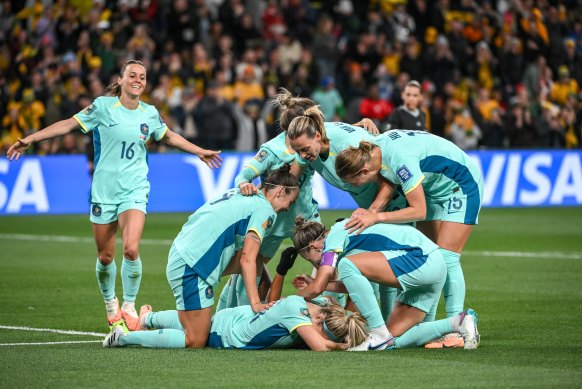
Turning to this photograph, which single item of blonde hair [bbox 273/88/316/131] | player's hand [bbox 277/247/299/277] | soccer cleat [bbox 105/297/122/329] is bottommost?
soccer cleat [bbox 105/297/122/329]

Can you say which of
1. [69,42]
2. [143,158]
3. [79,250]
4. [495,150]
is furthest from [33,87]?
[143,158]

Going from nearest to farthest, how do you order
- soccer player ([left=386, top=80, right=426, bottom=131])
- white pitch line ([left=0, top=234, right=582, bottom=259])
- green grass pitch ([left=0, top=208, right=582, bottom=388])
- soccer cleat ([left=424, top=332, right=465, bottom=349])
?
green grass pitch ([left=0, top=208, right=582, bottom=388]) < soccer cleat ([left=424, top=332, right=465, bottom=349]) < white pitch line ([left=0, top=234, right=582, bottom=259]) < soccer player ([left=386, top=80, right=426, bottom=131])

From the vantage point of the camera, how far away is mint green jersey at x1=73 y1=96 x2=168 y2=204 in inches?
431

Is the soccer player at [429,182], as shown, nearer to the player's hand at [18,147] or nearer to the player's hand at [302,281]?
the player's hand at [302,281]

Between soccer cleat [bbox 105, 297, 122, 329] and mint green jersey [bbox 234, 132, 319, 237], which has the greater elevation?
mint green jersey [bbox 234, 132, 319, 237]

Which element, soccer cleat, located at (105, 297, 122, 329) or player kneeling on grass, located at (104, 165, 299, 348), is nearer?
player kneeling on grass, located at (104, 165, 299, 348)

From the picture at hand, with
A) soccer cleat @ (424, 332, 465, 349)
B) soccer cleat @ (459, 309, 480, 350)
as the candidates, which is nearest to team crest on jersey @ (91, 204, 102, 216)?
soccer cleat @ (424, 332, 465, 349)

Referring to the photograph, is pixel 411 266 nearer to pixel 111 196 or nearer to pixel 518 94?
pixel 111 196

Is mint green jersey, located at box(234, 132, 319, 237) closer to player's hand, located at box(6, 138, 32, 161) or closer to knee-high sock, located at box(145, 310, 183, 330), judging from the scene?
knee-high sock, located at box(145, 310, 183, 330)

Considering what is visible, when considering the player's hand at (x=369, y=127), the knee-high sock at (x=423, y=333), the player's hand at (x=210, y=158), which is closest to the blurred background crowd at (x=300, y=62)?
the player's hand at (x=210, y=158)

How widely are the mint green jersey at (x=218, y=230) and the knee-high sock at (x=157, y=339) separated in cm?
50

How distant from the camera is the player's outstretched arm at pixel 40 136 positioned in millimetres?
10375

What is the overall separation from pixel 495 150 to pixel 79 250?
9904 millimetres

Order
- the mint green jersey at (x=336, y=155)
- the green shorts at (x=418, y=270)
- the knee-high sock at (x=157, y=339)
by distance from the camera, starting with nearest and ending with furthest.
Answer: the green shorts at (x=418, y=270) → the knee-high sock at (x=157, y=339) → the mint green jersey at (x=336, y=155)
